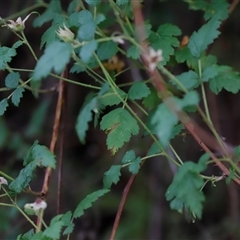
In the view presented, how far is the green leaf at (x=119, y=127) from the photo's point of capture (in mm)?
1188

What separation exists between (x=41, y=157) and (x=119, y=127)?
0.61 ft

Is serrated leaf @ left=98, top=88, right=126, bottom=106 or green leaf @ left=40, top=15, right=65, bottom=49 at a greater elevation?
green leaf @ left=40, top=15, right=65, bottom=49

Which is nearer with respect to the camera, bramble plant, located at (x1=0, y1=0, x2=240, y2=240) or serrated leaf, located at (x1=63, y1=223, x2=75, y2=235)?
bramble plant, located at (x1=0, y1=0, x2=240, y2=240)

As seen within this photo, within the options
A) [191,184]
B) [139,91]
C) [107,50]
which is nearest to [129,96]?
[139,91]

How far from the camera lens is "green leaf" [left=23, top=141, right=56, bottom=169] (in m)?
1.08

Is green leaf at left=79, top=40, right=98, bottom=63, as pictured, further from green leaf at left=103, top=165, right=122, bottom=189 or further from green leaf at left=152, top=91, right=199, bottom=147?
A: green leaf at left=103, top=165, right=122, bottom=189

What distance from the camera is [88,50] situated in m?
0.92

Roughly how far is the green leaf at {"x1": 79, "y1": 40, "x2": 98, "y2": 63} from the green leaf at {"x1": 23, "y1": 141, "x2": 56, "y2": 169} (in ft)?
0.83

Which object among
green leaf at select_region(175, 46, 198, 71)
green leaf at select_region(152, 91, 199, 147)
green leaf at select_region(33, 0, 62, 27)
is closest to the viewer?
green leaf at select_region(152, 91, 199, 147)

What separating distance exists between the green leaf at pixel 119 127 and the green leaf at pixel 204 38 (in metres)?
0.20

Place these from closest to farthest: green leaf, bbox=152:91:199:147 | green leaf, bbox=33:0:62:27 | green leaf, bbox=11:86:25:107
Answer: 1. green leaf, bbox=152:91:199:147
2. green leaf, bbox=11:86:25:107
3. green leaf, bbox=33:0:62:27

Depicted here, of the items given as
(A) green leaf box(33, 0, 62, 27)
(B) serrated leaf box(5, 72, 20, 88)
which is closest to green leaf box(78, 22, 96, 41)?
(B) serrated leaf box(5, 72, 20, 88)

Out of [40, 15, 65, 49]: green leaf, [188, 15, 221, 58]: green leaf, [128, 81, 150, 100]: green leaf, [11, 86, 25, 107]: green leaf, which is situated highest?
[40, 15, 65, 49]: green leaf

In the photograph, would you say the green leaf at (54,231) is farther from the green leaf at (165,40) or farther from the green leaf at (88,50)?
the green leaf at (165,40)
